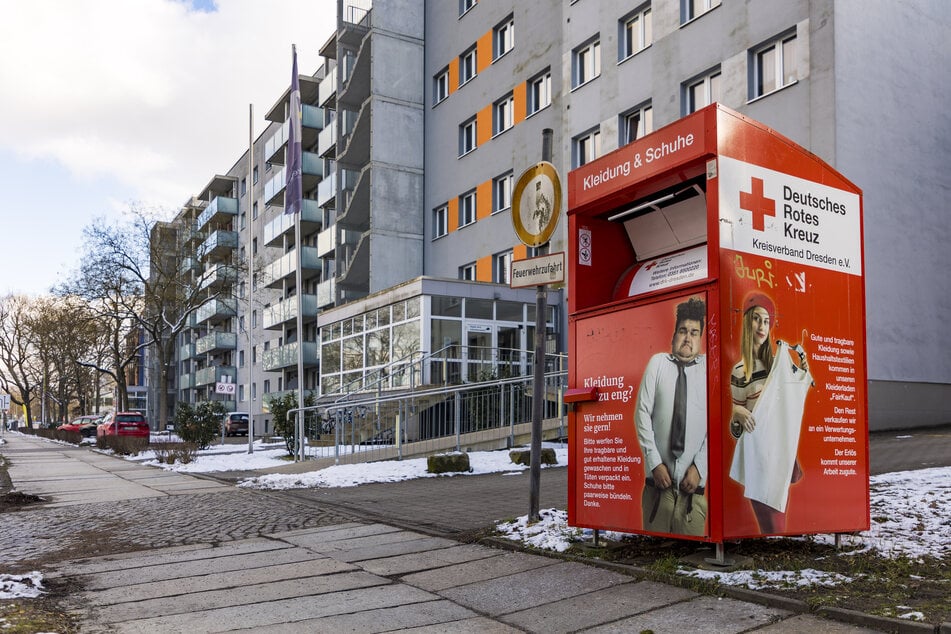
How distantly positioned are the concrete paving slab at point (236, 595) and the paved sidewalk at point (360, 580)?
11 millimetres

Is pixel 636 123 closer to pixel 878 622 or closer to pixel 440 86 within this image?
pixel 440 86

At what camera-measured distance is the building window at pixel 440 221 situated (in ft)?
115

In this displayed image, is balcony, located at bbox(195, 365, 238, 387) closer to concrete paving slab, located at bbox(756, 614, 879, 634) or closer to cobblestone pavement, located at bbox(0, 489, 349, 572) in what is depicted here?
cobblestone pavement, located at bbox(0, 489, 349, 572)

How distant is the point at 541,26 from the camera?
29188mm

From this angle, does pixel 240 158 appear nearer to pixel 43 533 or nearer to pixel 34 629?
pixel 43 533

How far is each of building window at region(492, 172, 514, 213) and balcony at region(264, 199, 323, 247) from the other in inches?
790

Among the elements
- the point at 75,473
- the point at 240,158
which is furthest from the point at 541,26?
the point at 240,158

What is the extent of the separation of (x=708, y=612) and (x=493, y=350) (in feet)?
Result: 64.0

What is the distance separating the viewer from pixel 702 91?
72.9ft

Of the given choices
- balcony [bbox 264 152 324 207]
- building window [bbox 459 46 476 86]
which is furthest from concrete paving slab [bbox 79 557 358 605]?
balcony [bbox 264 152 324 207]

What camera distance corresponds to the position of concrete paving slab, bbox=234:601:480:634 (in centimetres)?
457

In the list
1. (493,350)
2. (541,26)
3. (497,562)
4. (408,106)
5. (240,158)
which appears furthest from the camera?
(240,158)

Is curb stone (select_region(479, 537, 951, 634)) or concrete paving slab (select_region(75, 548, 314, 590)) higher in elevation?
curb stone (select_region(479, 537, 951, 634))

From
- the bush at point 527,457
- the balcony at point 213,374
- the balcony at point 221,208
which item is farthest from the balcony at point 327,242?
the balcony at point 221,208
